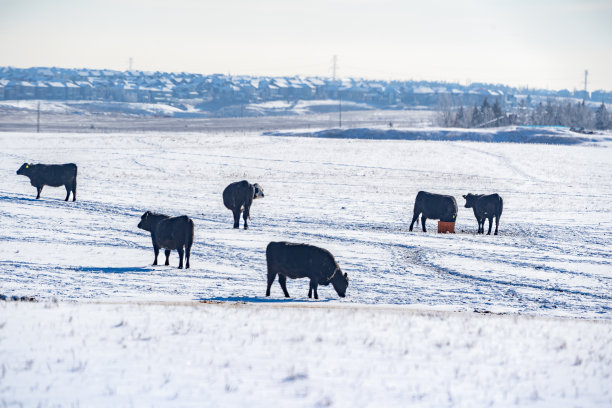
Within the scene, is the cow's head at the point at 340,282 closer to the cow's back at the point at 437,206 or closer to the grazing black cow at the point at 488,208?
the cow's back at the point at 437,206

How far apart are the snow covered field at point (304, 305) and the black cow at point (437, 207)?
0.91 metres

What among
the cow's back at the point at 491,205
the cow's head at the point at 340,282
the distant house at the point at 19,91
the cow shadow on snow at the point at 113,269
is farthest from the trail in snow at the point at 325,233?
the distant house at the point at 19,91

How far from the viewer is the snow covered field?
31.8ft

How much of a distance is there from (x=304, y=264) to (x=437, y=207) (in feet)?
44.9

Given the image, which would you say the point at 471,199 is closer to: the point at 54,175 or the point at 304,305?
the point at 304,305

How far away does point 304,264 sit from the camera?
1761 centimetres

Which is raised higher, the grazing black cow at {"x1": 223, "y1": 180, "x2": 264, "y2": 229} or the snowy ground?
the grazing black cow at {"x1": 223, "y1": 180, "x2": 264, "y2": 229}

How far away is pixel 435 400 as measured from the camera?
9.34 metres

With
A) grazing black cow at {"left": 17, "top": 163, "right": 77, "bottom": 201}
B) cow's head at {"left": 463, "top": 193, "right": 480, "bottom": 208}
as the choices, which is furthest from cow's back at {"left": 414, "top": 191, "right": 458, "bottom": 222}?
grazing black cow at {"left": 17, "top": 163, "right": 77, "bottom": 201}

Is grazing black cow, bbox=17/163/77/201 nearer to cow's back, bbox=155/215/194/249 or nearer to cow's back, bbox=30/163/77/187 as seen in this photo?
cow's back, bbox=30/163/77/187

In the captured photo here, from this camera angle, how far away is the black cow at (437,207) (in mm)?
29953

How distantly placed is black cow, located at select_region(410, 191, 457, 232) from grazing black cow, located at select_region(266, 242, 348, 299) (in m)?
12.7

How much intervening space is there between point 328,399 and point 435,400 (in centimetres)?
136

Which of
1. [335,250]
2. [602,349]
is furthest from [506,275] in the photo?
[602,349]
